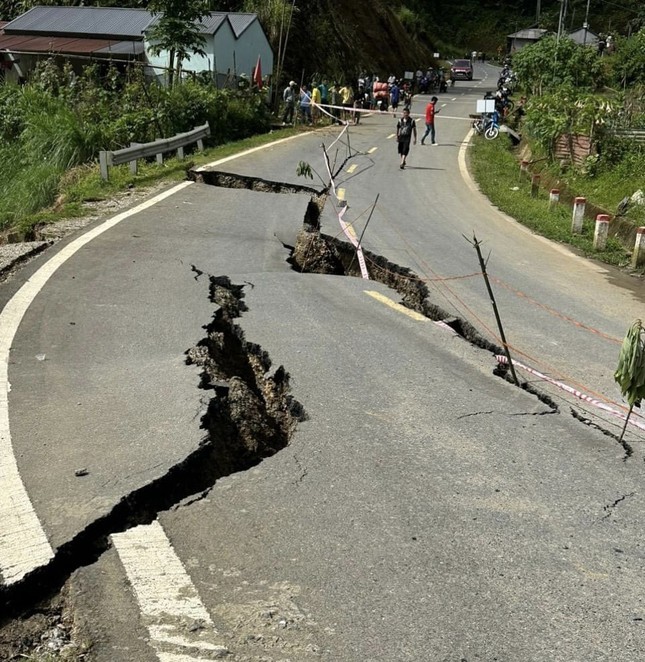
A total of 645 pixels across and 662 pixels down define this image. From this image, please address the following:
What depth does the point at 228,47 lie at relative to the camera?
33094mm

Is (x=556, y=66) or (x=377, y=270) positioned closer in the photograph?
(x=377, y=270)

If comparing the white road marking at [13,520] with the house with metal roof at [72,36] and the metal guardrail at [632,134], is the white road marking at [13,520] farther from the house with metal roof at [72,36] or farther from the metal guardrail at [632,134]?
the house with metal roof at [72,36]

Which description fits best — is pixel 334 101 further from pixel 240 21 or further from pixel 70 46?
pixel 70 46

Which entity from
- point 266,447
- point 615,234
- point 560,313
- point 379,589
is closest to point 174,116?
point 615,234

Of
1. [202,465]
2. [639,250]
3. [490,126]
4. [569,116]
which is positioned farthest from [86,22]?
[202,465]

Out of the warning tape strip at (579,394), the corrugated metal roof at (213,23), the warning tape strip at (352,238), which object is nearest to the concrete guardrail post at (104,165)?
the warning tape strip at (352,238)

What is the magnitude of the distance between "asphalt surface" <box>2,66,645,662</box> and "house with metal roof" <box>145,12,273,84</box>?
23901 millimetres

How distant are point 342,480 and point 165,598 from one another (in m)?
1.40

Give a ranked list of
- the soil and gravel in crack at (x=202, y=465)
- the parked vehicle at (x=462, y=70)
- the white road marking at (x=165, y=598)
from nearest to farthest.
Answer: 1. the white road marking at (x=165, y=598)
2. the soil and gravel in crack at (x=202, y=465)
3. the parked vehicle at (x=462, y=70)

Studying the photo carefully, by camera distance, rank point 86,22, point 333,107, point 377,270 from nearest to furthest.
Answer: point 377,270, point 333,107, point 86,22

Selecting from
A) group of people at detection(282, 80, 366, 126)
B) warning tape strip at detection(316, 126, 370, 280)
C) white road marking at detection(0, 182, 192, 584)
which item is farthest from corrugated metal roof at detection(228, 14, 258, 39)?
white road marking at detection(0, 182, 192, 584)

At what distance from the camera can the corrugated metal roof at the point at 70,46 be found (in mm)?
31766

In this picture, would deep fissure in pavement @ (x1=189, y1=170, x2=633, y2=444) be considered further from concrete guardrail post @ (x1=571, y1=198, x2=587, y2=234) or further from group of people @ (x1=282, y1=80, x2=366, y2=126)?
group of people @ (x1=282, y1=80, x2=366, y2=126)

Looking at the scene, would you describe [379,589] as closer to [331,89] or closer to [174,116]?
[174,116]
